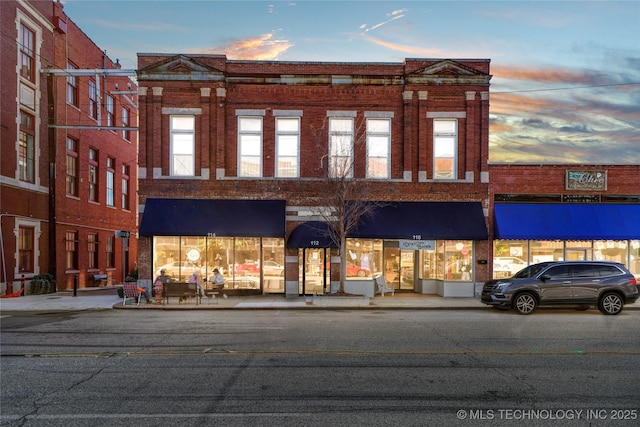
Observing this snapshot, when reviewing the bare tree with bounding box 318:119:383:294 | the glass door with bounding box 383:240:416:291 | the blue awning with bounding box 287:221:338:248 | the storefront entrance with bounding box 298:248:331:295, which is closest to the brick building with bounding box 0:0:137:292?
the blue awning with bounding box 287:221:338:248

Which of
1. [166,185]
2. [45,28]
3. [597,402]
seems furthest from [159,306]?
[45,28]

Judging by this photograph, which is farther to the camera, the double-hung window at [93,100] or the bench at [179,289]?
the double-hung window at [93,100]

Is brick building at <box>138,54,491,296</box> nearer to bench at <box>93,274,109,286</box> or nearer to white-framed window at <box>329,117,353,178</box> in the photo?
white-framed window at <box>329,117,353,178</box>

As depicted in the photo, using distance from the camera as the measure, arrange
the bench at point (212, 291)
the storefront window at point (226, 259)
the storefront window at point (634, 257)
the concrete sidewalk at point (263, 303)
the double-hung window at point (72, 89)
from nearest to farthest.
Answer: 1. the concrete sidewalk at point (263, 303)
2. the bench at point (212, 291)
3. the storefront window at point (226, 259)
4. the storefront window at point (634, 257)
5. the double-hung window at point (72, 89)

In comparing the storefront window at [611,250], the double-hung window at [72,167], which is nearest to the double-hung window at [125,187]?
the double-hung window at [72,167]

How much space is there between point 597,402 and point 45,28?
2909 cm

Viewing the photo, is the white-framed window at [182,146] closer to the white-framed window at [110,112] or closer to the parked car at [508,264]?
the white-framed window at [110,112]

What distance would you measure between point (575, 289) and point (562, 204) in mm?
6817

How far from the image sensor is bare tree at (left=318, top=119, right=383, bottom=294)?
1978 cm

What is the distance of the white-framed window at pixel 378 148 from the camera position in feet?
71.9

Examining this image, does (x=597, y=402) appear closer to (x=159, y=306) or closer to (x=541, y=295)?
(x=541, y=295)

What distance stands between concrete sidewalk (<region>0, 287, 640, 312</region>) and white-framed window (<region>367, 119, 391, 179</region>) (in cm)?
573

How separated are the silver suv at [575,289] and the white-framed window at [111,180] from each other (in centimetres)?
2713

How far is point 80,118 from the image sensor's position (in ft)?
94.1
